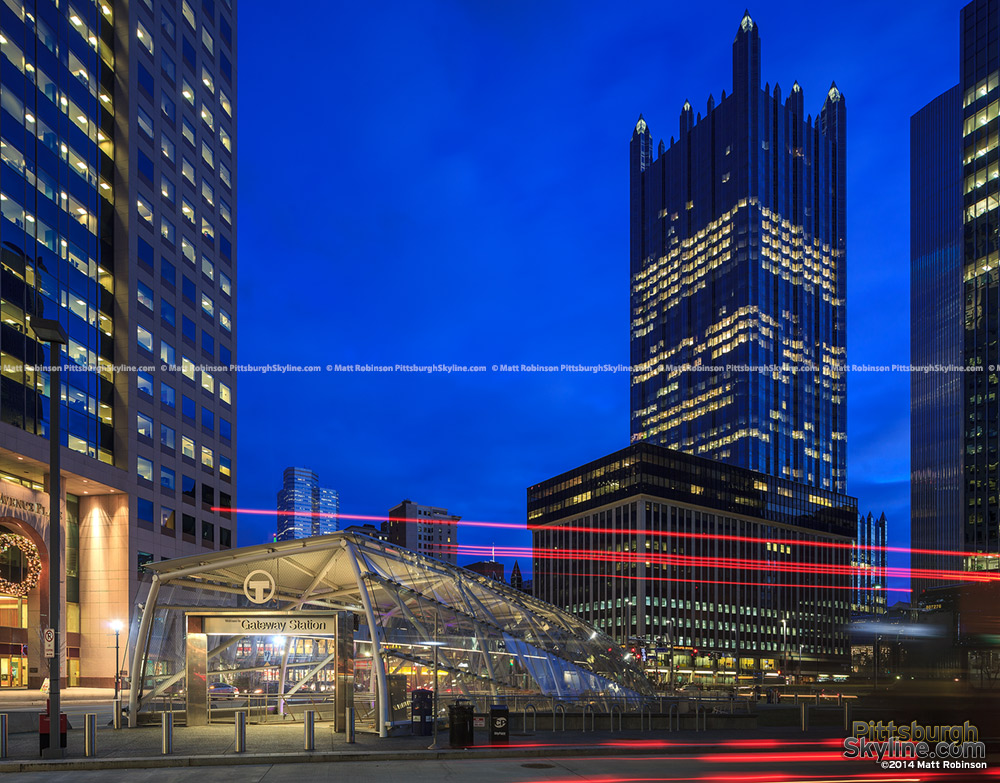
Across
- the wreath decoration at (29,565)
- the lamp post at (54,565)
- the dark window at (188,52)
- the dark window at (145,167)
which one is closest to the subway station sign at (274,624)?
the lamp post at (54,565)

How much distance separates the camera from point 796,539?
184750 mm

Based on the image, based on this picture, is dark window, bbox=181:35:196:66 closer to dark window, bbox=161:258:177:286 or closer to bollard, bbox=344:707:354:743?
dark window, bbox=161:258:177:286

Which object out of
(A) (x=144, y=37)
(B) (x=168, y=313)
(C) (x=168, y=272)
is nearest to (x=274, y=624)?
(B) (x=168, y=313)

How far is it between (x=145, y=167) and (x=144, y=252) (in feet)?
24.1

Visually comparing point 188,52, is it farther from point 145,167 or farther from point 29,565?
point 29,565

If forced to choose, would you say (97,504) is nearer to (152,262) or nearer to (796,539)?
(152,262)

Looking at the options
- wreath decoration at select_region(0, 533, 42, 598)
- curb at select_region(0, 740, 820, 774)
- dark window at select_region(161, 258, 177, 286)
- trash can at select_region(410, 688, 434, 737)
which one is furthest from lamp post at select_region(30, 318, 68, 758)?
dark window at select_region(161, 258, 177, 286)

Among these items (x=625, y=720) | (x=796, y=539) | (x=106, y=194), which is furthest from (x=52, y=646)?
(x=796, y=539)

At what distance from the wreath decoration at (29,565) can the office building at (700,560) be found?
106 metres

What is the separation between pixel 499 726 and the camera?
23906mm

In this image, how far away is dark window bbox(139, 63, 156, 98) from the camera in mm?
75812

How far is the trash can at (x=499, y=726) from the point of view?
936 inches

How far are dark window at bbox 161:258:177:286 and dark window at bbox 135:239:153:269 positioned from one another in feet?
6.41

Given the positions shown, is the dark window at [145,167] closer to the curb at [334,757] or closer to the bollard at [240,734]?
the bollard at [240,734]
